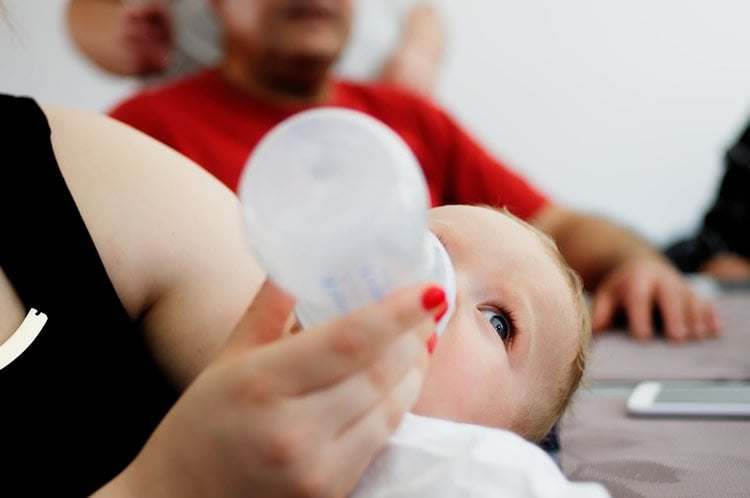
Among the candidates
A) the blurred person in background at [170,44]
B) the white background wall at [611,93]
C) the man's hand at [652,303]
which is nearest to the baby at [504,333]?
the man's hand at [652,303]

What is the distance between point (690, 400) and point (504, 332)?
40cm

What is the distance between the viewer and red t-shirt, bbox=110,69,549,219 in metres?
1.64

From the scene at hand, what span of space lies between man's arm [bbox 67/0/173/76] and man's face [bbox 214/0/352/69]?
0.34m

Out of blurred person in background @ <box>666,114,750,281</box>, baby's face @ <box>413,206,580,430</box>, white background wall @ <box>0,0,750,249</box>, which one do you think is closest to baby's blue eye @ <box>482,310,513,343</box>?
baby's face @ <box>413,206,580,430</box>

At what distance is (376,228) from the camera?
0.41m

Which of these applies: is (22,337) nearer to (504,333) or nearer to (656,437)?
(504,333)

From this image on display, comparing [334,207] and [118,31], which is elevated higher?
[334,207]

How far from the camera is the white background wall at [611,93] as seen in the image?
11.0ft

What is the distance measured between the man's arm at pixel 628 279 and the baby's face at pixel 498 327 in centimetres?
77

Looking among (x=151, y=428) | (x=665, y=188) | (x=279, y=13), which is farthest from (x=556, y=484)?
(x=665, y=188)

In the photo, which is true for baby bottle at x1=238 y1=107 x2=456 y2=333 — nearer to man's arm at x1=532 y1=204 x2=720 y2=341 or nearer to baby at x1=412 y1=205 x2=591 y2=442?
baby at x1=412 y1=205 x2=591 y2=442

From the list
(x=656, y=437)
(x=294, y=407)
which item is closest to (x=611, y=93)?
(x=656, y=437)

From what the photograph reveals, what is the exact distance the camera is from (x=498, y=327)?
0.72 m

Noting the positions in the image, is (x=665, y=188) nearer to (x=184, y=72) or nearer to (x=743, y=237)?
(x=743, y=237)
